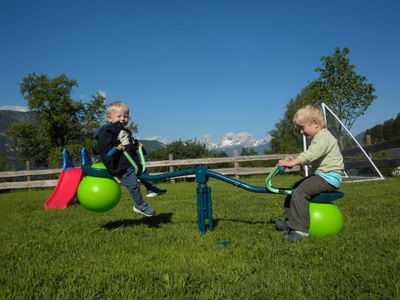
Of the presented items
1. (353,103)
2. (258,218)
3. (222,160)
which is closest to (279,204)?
(258,218)

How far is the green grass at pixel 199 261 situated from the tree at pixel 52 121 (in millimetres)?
42666

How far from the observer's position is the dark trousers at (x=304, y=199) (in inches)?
169

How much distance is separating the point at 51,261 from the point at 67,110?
47.6 m

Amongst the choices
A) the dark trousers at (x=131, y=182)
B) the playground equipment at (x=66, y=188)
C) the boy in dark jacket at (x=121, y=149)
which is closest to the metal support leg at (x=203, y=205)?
the boy in dark jacket at (x=121, y=149)

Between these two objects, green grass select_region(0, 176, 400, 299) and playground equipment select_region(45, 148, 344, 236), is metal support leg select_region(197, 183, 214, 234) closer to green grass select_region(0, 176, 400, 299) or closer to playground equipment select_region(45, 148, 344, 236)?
playground equipment select_region(45, 148, 344, 236)

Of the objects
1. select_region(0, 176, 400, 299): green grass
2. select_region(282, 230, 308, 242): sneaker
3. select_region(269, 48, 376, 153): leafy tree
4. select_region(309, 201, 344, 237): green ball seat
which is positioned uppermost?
select_region(269, 48, 376, 153): leafy tree

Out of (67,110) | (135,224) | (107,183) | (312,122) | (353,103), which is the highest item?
(67,110)

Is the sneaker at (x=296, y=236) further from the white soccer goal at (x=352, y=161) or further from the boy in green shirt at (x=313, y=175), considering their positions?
the white soccer goal at (x=352, y=161)

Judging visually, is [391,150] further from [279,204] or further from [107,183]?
[107,183]

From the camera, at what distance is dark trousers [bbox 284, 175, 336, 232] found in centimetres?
429

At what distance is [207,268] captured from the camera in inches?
130

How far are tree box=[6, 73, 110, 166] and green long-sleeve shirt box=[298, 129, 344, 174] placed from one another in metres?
43.9

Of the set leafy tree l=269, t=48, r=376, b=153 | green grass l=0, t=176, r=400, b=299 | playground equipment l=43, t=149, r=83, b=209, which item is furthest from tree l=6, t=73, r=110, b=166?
green grass l=0, t=176, r=400, b=299

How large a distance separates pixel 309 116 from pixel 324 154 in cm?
51
